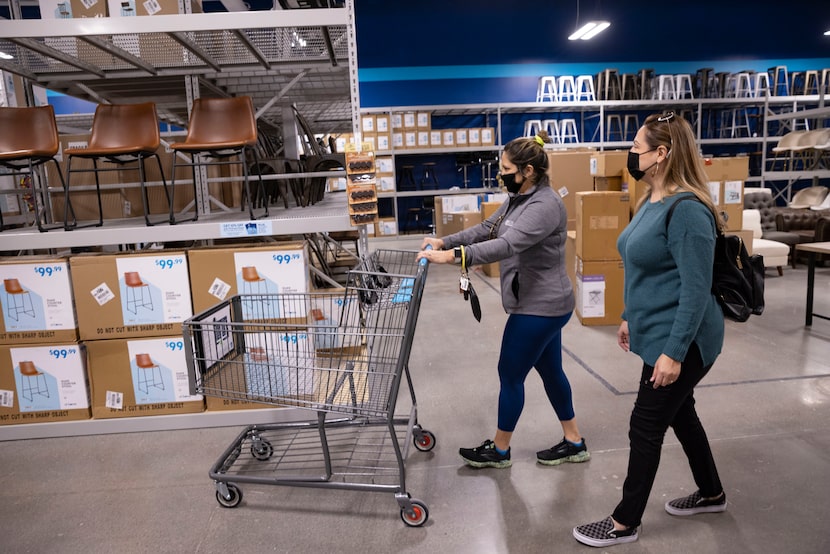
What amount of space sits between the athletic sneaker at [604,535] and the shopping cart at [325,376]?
0.59 meters

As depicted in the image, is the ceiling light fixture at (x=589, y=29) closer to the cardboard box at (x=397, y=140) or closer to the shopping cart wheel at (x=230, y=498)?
the cardboard box at (x=397, y=140)

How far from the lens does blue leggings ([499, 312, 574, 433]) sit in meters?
2.18

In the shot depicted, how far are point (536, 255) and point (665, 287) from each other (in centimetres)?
59

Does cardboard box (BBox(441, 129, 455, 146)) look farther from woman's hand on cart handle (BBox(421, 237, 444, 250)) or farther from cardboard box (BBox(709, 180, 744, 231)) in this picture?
woman's hand on cart handle (BBox(421, 237, 444, 250))

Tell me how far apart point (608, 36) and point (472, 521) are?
→ 35.3ft

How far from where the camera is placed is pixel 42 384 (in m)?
2.98

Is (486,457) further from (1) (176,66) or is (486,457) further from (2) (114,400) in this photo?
(1) (176,66)

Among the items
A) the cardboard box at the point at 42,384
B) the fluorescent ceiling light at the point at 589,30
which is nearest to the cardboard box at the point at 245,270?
the cardboard box at the point at 42,384

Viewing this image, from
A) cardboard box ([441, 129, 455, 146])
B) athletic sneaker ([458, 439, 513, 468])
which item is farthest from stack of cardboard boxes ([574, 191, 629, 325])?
cardboard box ([441, 129, 455, 146])

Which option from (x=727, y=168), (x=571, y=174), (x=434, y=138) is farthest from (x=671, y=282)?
(x=434, y=138)

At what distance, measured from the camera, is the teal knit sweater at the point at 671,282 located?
158cm

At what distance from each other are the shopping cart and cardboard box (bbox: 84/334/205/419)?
0.66 m

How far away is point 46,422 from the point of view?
118 inches

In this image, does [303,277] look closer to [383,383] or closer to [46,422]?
[383,383]
